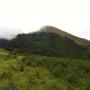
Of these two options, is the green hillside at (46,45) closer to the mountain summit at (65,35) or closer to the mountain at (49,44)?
the mountain at (49,44)

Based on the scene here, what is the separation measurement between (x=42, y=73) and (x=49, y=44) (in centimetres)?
649

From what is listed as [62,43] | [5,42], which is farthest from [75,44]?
[5,42]

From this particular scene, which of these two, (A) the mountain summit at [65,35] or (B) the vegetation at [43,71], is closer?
(B) the vegetation at [43,71]

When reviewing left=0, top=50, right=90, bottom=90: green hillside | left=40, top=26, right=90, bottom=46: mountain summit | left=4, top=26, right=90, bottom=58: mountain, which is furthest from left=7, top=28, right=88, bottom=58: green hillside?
left=0, top=50, right=90, bottom=90: green hillside

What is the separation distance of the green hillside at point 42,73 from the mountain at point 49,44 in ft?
12.0

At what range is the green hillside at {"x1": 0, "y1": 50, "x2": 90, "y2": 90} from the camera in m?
11.7

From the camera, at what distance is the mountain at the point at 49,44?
18281 millimetres

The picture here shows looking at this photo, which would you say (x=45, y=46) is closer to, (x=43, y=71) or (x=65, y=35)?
(x=65, y=35)

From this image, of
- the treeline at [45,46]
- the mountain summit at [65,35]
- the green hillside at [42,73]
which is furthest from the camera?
the mountain summit at [65,35]

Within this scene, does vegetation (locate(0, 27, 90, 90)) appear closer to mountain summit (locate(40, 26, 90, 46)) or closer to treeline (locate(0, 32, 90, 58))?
treeline (locate(0, 32, 90, 58))

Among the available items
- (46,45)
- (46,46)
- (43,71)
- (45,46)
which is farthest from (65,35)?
(43,71)

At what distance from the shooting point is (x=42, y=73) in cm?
1285

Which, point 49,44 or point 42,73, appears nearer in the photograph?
point 42,73

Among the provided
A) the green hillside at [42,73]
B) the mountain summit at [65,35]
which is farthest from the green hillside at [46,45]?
the green hillside at [42,73]
